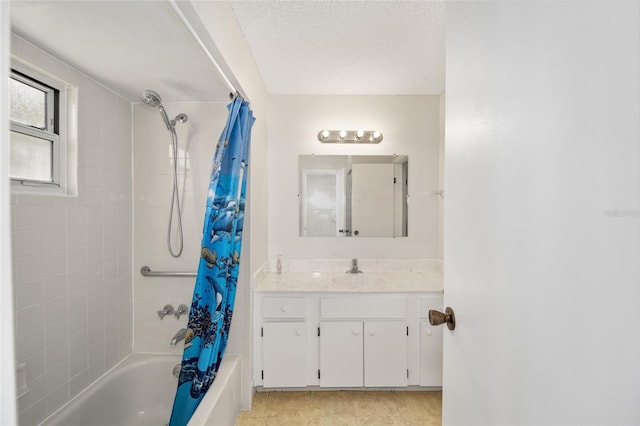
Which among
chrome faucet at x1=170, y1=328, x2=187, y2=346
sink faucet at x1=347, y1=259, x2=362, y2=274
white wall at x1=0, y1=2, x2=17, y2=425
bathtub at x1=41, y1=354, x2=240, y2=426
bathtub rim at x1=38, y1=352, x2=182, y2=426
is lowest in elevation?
bathtub at x1=41, y1=354, x2=240, y2=426

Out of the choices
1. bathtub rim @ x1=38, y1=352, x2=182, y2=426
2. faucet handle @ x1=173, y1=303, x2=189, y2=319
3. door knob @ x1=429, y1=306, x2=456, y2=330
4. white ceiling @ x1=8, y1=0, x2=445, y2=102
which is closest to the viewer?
door knob @ x1=429, y1=306, x2=456, y2=330

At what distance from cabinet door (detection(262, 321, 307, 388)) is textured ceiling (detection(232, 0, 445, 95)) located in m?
1.92

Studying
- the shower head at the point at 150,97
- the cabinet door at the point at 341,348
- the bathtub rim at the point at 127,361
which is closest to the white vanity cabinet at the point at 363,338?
the cabinet door at the point at 341,348

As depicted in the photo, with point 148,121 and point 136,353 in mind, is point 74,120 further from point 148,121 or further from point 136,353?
point 136,353

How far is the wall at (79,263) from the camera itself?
4.58ft

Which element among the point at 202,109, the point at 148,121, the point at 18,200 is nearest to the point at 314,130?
the point at 202,109

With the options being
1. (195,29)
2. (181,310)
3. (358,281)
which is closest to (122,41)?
(195,29)

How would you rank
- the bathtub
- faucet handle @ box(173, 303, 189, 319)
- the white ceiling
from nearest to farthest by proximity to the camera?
the white ceiling < the bathtub < faucet handle @ box(173, 303, 189, 319)

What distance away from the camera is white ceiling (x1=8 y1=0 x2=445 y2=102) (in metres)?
1.25

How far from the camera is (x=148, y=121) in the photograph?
216 centimetres

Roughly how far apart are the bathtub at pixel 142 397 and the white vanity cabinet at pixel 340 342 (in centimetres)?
31

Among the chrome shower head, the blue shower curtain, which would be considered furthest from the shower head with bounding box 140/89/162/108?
the blue shower curtain

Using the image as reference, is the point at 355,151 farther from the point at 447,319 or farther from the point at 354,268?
the point at 447,319

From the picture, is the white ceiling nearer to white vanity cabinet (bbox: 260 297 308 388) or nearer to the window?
the window
